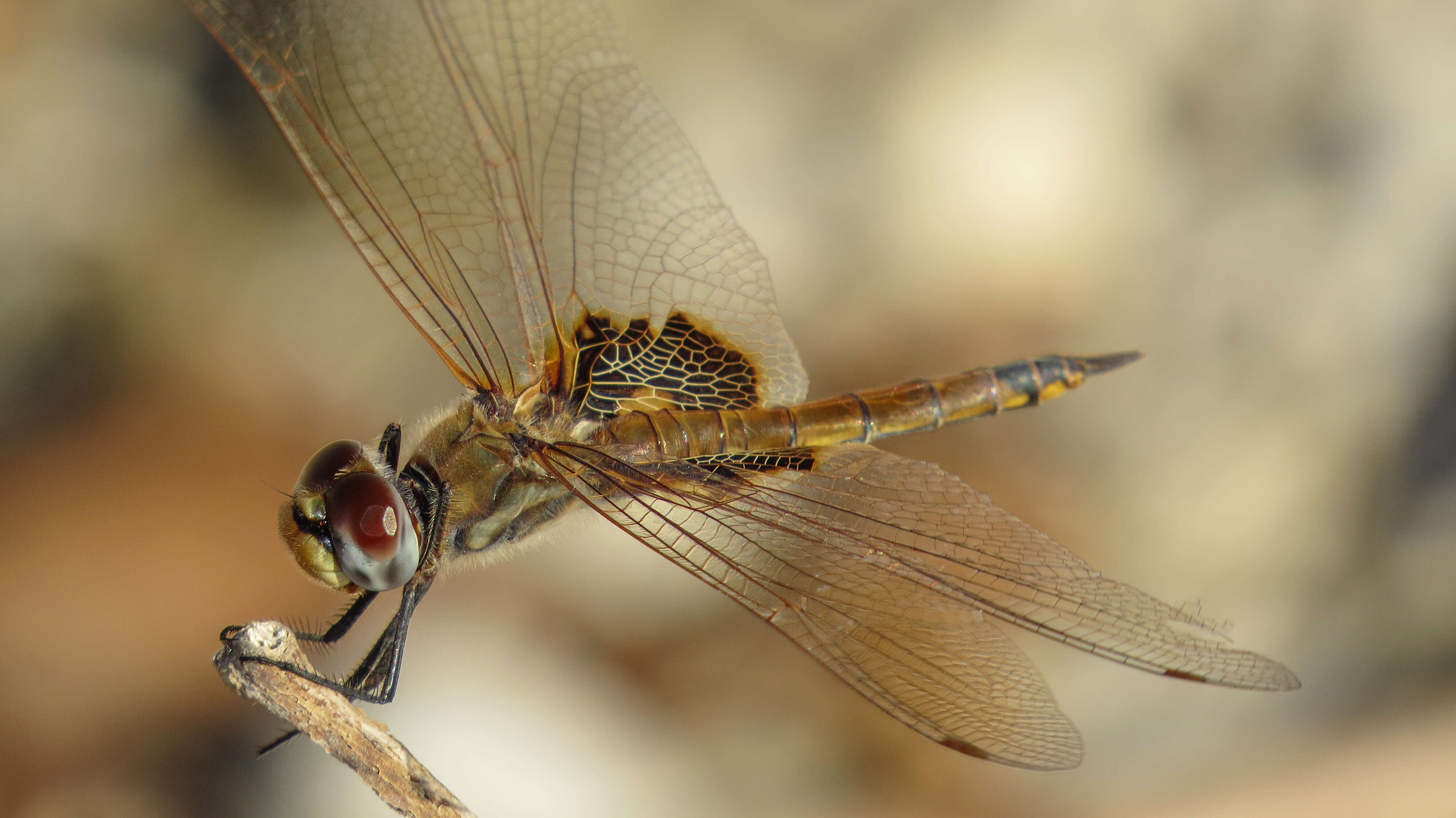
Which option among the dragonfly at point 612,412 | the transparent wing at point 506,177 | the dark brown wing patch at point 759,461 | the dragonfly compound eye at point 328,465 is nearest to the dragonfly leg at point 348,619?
the dragonfly at point 612,412

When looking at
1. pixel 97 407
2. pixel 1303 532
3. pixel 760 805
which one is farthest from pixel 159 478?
pixel 1303 532

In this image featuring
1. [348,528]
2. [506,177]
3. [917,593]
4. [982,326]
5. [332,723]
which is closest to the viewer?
[332,723]

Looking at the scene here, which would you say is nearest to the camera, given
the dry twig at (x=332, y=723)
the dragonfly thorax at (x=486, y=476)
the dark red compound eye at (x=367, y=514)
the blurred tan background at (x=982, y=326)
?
the dry twig at (x=332, y=723)

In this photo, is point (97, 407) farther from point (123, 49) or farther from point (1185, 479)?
point (1185, 479)

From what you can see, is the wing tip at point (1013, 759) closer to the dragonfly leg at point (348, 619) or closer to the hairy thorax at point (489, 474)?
the hairy thorax at point (489, 474)

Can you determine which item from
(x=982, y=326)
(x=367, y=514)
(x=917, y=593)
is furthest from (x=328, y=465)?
(x=982, y=326)

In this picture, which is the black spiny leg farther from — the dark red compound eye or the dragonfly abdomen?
the dragonfly abdomen

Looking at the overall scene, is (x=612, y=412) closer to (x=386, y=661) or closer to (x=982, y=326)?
(x=386, y=661)
